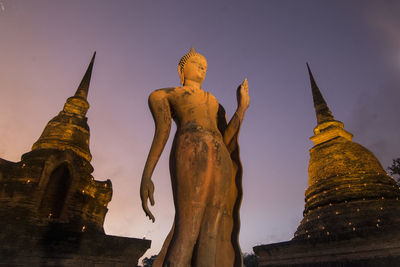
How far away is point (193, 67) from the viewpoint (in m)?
3.37

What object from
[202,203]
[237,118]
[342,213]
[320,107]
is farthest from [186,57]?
[320,107]

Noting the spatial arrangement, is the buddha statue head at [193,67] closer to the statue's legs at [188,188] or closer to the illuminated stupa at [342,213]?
the statue's legs at [188,188]

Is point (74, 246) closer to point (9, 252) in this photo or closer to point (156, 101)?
point (9, 252)

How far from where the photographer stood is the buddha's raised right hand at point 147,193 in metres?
2.48

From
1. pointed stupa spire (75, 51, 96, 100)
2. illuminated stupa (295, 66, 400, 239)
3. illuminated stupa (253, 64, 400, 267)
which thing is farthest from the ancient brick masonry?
illuminated stupa (295, 66, 400, 239)

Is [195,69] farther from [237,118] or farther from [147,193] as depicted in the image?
[147,193]

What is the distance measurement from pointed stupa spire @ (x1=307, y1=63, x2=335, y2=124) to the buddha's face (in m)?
13.3

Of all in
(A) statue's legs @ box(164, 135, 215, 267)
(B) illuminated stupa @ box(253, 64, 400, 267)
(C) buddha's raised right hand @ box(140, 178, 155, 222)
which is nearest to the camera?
(A) statue's legs @ box(164, 135, 215, 267)

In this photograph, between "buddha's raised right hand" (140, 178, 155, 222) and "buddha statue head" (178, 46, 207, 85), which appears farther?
"buddha statue head" (178, 46, 207, 85)

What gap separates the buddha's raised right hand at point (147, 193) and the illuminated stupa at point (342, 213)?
809 cm

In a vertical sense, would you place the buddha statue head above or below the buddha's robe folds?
above

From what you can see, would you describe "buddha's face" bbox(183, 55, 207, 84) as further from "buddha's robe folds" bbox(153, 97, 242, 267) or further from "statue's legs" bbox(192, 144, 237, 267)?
"statue's legs" bbox(192, 144, 237, 267)

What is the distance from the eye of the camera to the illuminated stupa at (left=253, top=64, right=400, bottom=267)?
791 cm

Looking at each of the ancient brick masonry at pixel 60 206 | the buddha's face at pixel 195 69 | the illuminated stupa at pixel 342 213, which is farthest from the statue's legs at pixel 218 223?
the illuminated stupa at pixel 342 213
